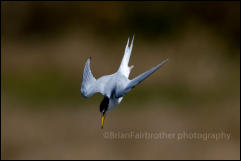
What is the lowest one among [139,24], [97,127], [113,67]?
[97,127]

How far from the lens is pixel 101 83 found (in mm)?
1369

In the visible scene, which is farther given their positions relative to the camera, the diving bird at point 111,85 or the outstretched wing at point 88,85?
the outstretched wing at point 88,85

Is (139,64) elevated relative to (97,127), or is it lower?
elevated

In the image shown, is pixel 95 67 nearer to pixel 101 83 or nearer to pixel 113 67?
pixel 113 67

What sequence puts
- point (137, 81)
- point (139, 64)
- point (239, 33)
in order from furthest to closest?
point (239, 33) < point (139, 64) < point (137, 81)

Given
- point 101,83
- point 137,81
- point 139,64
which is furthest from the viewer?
point 139,64

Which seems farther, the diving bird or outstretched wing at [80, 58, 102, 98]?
outstretched wing at [80, 58, 102, 98]

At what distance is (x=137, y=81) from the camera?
1.18m

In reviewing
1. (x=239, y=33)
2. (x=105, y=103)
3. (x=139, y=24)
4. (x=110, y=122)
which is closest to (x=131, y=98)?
(x=110, y=122)

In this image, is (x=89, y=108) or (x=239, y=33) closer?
(x=89, y=108)

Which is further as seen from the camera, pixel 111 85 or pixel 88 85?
pixel 88 85

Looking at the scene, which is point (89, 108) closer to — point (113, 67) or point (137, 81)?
point (113, 67)

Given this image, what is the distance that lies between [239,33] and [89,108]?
164 centimetres

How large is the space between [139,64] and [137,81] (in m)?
2.92
